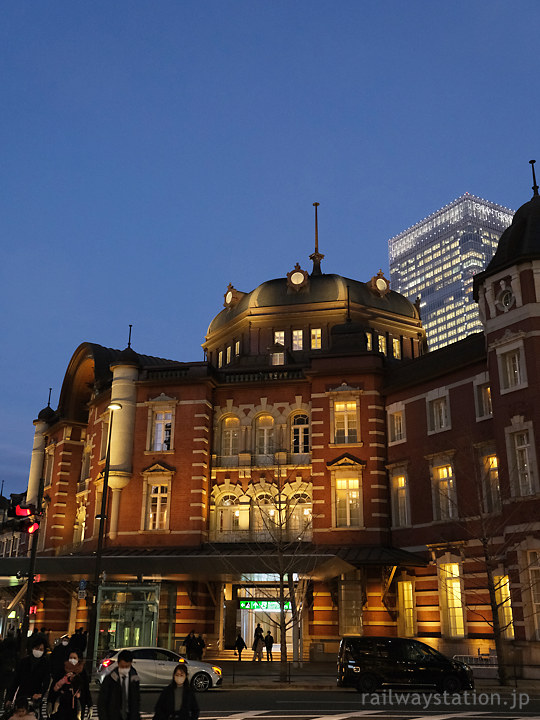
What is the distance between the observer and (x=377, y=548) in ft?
114

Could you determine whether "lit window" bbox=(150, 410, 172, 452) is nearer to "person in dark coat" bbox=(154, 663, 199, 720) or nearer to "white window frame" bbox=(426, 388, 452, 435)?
"white window frame" bbox=(426, 388, 452, 435)

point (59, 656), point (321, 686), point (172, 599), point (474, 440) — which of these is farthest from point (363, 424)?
point (59, 656)

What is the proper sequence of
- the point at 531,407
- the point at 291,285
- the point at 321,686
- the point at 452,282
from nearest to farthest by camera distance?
the point at 321,686, the point at 531,407, the point at 291,285, the point at 452,282

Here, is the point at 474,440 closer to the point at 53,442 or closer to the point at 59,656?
the point at 59,656

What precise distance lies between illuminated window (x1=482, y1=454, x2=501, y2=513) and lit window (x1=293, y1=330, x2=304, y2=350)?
61.5 feet

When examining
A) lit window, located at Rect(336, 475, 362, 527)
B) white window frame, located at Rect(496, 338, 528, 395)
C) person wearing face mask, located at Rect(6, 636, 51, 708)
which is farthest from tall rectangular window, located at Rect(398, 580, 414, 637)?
person wearing face mask, located at Rect(6, 636, 51, 708)

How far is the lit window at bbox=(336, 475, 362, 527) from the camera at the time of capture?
36.3m

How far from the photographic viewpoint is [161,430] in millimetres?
40250

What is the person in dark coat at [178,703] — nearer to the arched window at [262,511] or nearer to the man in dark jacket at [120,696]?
the man in dark jacket at [120,696]

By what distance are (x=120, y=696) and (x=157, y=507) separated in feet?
95.9

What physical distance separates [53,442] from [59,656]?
A: 36.6 meters

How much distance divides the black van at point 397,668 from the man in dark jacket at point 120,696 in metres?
13.6

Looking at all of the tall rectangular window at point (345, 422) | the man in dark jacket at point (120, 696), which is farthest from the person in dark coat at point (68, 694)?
the tall rectangular window at point (345, 422)

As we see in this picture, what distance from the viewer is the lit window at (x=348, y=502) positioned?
119 ft
